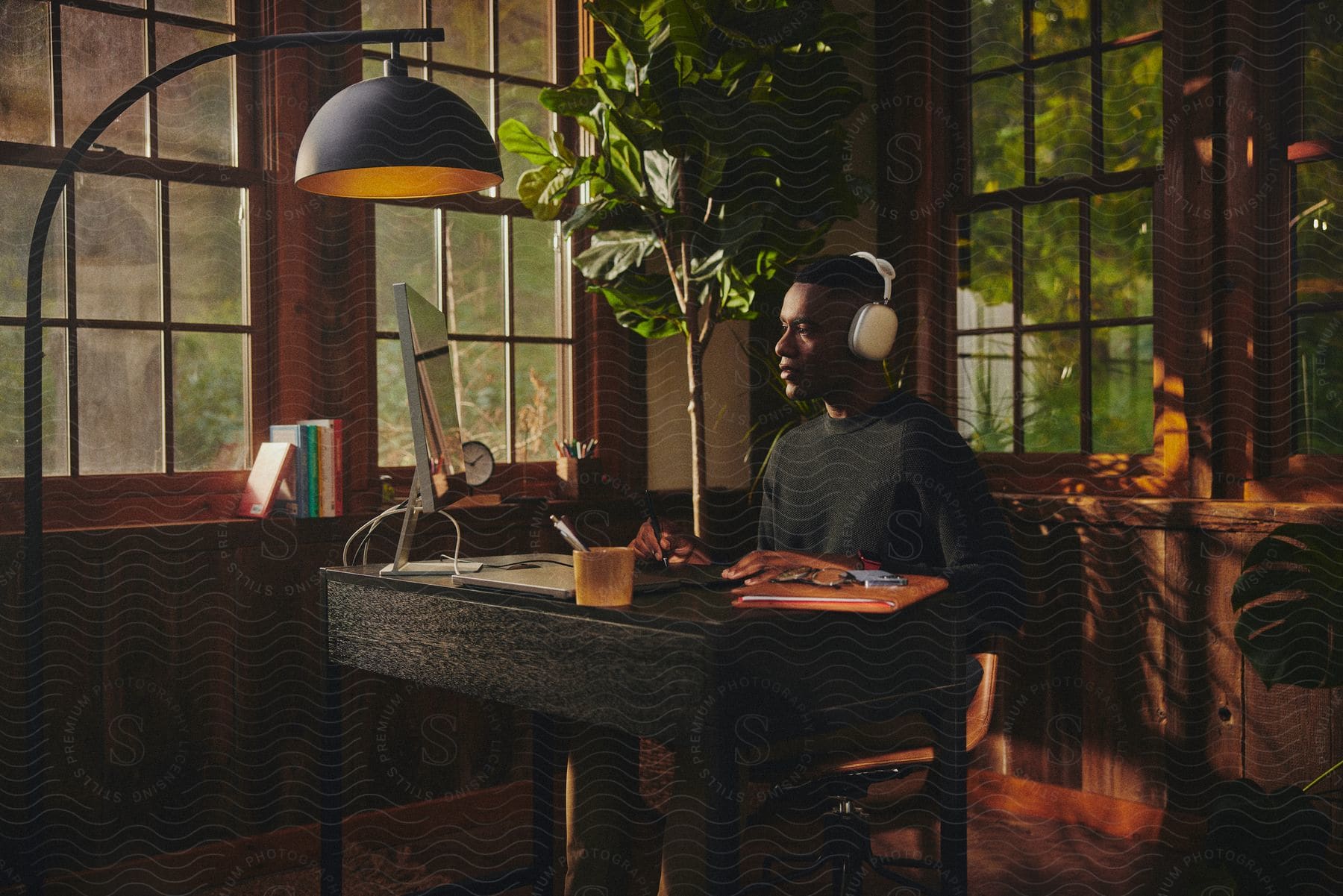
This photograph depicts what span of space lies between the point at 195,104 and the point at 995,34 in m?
2.35

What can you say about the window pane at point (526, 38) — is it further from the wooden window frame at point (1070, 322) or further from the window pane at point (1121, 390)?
the window pane at point (1121, 390)

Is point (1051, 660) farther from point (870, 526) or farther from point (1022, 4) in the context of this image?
point (1022, 4)

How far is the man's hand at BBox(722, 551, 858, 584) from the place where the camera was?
184 centimetres

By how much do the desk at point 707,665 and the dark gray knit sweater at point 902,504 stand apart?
0.42m

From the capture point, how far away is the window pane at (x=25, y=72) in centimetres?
274

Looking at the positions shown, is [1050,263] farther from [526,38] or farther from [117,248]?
[117,248]

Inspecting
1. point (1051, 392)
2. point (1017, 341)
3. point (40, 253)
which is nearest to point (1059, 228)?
point (1017, 341)

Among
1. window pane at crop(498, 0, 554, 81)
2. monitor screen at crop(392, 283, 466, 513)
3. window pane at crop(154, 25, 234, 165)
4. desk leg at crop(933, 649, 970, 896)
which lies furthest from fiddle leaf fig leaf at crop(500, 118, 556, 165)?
desk leg at crop(933, 649, 970, 896)

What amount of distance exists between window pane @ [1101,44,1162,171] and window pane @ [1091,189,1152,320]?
0.35 ft

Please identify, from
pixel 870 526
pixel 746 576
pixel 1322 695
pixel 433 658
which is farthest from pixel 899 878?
pixel 1322 695

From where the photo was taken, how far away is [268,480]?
2957mm

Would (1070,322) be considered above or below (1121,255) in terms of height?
below

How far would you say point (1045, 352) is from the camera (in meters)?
3.57

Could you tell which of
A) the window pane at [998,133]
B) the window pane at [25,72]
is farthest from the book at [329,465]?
the window pane at [998,133]
